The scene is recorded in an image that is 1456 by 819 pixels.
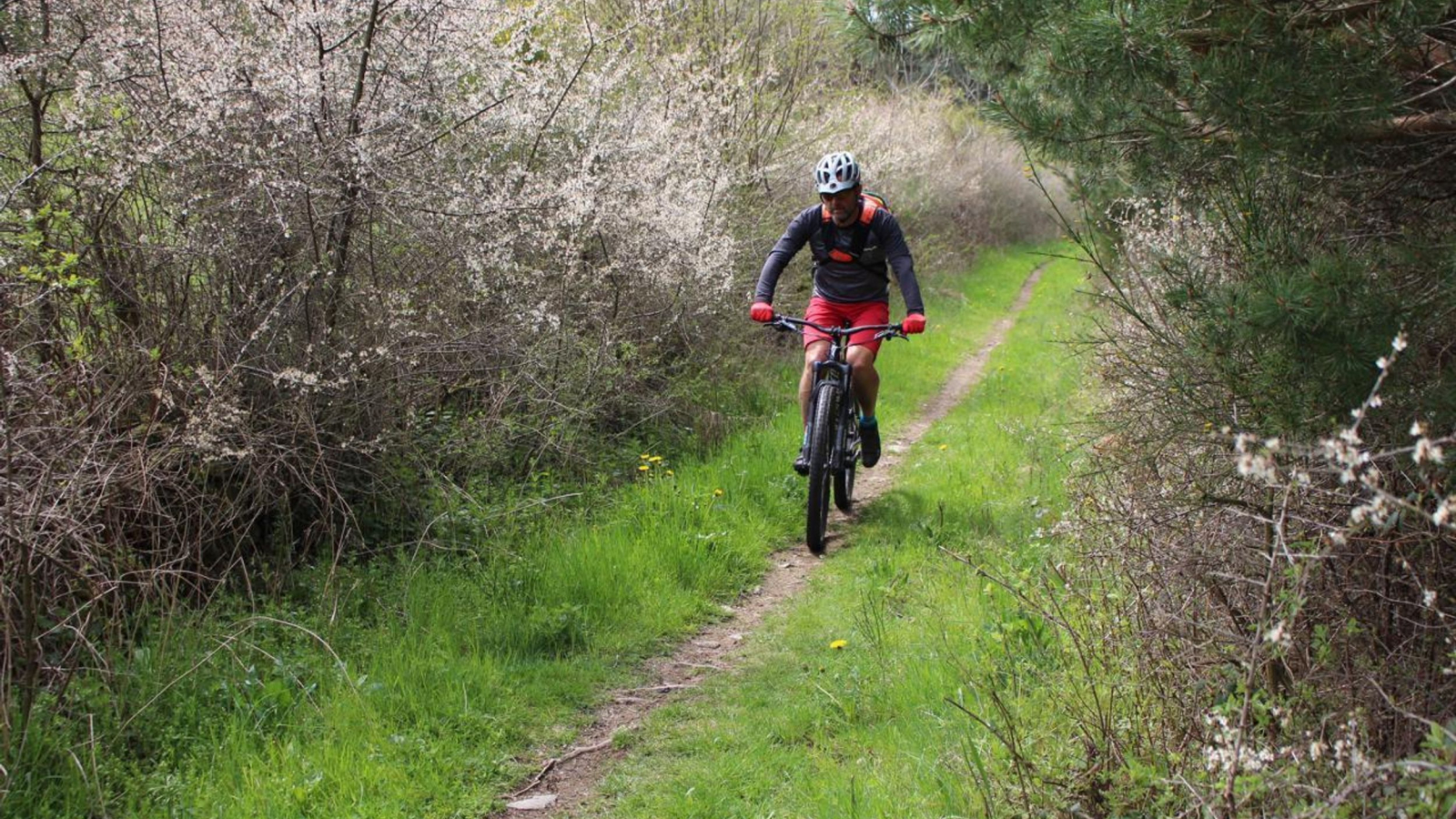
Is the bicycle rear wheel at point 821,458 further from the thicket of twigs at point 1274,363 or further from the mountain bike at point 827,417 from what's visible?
the thicket of twigs at point 1274,363

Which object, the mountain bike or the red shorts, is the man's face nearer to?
the red shorts

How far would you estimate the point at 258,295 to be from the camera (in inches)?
217

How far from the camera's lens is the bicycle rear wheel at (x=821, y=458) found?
6906mm

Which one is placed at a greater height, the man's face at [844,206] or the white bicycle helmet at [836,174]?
the white bicycle helmet at [836,174]

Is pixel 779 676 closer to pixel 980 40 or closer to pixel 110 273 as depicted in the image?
pixel 980 40

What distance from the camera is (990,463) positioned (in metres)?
8.67

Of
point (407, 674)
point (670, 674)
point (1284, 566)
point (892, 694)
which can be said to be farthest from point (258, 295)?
point (1284, 566)

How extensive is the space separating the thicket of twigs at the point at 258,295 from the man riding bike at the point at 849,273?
4.41 feet

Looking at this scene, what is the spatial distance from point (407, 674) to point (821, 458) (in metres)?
3.02

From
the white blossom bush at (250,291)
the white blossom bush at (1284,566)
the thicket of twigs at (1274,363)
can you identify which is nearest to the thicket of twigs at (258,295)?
the white blossom bush at (250,291)

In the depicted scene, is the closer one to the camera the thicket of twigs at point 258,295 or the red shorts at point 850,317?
the thicket of twigs at point 258,295

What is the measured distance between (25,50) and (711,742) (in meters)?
4.48

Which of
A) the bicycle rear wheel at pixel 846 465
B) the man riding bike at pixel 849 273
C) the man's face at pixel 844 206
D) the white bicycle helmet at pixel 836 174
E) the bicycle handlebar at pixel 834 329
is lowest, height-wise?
the bicycle rear wheel at pixel 846 465

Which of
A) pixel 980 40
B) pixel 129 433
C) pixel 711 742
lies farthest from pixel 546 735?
pixel 980 40
